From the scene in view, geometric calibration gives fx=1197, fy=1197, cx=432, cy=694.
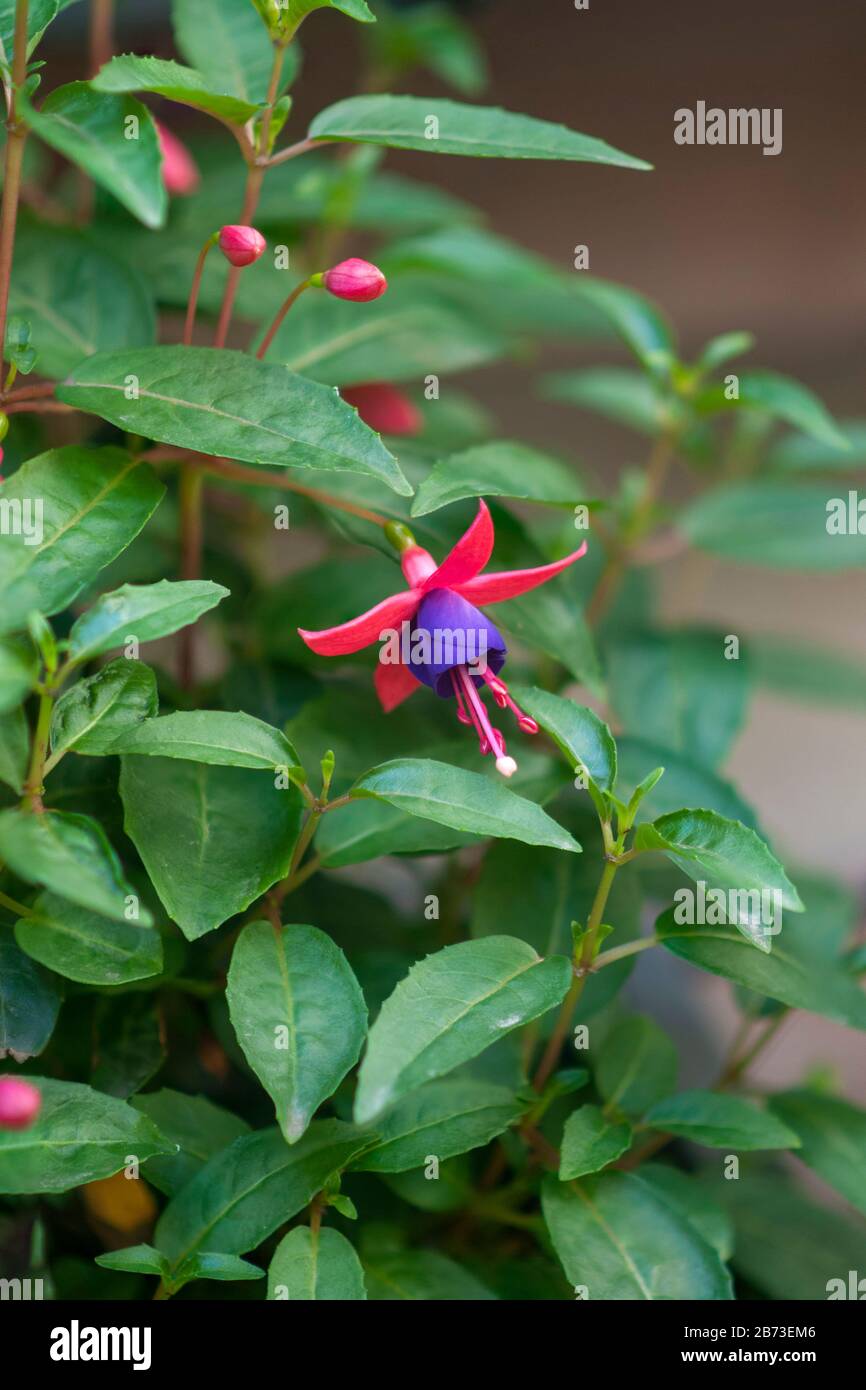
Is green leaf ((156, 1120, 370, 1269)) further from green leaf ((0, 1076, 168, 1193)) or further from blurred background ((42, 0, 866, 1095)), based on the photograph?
blurred background ((42, 0, 866, 1095))

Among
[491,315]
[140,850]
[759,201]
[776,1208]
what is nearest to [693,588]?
[491,315]

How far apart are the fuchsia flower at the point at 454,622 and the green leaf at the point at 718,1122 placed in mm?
215

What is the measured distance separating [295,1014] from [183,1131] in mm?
114

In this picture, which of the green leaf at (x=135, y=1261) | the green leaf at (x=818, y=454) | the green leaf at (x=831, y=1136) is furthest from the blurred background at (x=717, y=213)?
the green leaf at (x=135, y=1261)

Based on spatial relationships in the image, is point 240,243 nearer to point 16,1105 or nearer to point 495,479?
point 495,479

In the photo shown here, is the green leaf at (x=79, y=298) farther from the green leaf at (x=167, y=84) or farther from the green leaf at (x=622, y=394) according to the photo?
the green leaf at (x=622, y=394)

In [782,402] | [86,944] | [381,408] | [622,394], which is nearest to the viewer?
[86,944]

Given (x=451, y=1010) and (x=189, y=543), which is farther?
(x=189, y=543)

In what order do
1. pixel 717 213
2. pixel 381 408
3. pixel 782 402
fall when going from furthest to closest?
pixel 717 213 < pixel 381 408 < pixel 782 402

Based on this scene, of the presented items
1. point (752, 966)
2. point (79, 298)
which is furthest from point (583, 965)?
point (79, 298)

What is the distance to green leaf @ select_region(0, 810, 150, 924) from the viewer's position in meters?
0.44

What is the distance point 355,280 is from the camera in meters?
0.58

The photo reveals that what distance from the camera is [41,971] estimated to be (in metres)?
0.57

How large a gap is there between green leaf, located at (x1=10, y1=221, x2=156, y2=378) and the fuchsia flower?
0.25m
